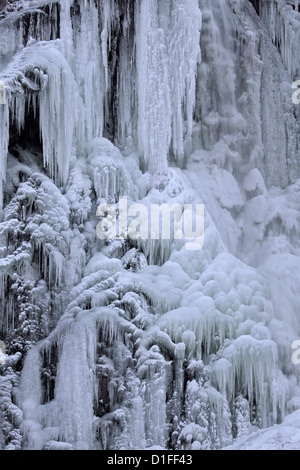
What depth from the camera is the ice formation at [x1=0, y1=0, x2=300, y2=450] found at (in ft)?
21.9

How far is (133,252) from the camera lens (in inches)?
284

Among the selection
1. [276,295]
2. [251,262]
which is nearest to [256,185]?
[251,262]

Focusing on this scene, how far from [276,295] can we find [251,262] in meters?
0.74

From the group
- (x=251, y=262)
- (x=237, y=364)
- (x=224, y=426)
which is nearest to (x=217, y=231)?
(x=251, y=262)

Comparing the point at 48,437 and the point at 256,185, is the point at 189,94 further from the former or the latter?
the point at 48,437

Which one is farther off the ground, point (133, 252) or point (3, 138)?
point (3, 138)

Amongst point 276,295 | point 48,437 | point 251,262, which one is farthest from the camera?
point 251,262

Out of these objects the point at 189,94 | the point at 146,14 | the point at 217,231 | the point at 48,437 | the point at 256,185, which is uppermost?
the point at 146,14

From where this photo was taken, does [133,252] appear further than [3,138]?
Yes

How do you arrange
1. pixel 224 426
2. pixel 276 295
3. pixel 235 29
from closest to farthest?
pixel 224 426 → pixel 276 295 → pixel 235 29

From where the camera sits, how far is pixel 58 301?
693 centimetres

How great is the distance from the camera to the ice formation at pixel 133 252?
21.9 ft

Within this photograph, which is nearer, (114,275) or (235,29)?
(114,275)

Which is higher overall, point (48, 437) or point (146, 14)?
point (146, 14)
